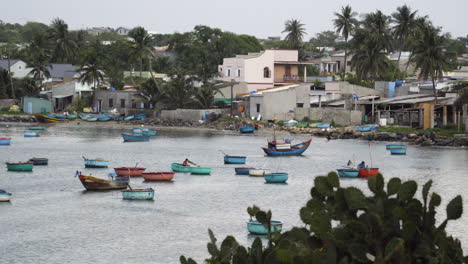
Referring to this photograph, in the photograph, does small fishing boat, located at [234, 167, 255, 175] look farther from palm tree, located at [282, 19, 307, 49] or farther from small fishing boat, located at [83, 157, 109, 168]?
palm tree, located at [282, 19, 307, 49]

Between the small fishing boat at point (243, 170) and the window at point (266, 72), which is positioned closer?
the small fishing boat at point (243, 170)

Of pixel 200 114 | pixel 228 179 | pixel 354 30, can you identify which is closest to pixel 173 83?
pixel 200 114

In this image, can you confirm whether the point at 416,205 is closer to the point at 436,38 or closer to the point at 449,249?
the point at 449,249

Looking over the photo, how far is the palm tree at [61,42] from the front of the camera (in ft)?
421

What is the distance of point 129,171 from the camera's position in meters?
49.7

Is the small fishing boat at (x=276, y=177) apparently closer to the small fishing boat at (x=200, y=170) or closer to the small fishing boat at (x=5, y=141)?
the small fishing boat at (x=200, y=170)

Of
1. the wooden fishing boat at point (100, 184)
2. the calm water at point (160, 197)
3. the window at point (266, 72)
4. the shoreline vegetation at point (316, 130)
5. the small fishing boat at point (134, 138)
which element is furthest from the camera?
the window at point (266, 72)

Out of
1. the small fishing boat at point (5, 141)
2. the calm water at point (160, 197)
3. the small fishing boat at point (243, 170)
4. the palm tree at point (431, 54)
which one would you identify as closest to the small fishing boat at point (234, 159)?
the calm water at point (160, 197)

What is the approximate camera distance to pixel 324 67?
12456 centimetres

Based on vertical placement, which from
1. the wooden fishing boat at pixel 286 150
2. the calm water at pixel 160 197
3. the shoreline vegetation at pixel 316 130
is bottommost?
the calm water at pixel 160 197

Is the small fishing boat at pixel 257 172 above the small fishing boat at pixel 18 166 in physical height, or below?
below

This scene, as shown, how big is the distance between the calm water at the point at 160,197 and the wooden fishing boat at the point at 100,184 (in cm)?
55

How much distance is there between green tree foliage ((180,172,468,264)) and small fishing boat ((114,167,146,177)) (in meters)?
36.1

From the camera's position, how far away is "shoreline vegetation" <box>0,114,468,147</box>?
2808 inches
